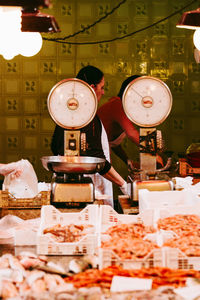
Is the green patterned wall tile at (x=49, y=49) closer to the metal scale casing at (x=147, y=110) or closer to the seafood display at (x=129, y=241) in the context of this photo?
the metal scale casing at (x=147, y=110)

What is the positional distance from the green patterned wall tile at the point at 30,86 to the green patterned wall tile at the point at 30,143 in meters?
0.61

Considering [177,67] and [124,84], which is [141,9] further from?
[124,84]

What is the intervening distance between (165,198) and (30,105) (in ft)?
11.5

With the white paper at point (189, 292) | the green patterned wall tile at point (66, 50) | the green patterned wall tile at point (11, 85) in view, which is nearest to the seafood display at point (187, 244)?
the white paper at point (189, 292)

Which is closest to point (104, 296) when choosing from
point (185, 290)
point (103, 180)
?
point (185, 290)

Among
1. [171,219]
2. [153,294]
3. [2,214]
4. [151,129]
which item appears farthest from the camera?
[151,129]

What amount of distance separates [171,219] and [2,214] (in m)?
1.04

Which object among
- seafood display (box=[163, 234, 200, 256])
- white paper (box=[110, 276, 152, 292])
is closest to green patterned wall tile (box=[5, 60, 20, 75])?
seafood display (box=[163, 234, 200, 256])

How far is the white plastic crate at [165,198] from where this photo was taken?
2.74m

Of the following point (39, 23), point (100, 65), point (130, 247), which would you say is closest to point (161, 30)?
point (100, 65)

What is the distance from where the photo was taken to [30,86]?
19.5ft

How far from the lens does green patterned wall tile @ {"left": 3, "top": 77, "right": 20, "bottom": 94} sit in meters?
5.94

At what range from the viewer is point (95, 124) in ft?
13.0

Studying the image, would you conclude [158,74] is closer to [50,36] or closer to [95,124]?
[50,36]
